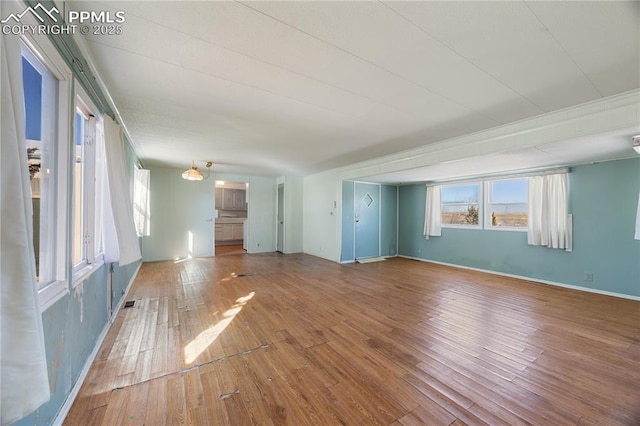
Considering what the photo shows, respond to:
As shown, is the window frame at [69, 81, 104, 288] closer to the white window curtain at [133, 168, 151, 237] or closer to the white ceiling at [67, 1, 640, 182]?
the white ceiling at [67, 1, 640, 182]

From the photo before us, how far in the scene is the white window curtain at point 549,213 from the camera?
13.7 ft

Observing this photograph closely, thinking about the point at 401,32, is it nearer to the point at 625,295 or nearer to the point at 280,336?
the point at 280,336

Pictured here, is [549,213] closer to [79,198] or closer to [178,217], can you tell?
[79,198]

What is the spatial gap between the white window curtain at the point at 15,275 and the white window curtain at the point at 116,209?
1.56 meters

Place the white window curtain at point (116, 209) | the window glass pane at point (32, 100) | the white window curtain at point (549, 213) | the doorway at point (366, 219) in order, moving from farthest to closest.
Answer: the doorway at point (366, 219) → the white window curtain at point (549, 213) → the white window curtain at point (116, 209) → the window glass pane at point (32, 100)

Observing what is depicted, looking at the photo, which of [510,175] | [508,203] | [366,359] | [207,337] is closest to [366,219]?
[508,203]

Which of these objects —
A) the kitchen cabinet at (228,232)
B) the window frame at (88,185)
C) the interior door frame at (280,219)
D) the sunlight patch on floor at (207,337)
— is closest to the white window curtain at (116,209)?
the window frame at (88,185)

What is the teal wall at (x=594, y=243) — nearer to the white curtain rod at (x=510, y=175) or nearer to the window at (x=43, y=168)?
the white curtain rod at (x=510, y=175)

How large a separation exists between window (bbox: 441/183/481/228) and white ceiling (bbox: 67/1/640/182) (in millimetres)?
2344

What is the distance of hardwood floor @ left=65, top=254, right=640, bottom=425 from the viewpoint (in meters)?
1.55

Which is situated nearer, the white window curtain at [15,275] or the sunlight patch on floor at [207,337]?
the white window curtain at [15,275]

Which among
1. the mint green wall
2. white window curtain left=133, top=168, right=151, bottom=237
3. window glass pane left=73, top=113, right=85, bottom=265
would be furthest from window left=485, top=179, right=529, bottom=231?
white window curtain left=133, top=168, right=151, bottom=237

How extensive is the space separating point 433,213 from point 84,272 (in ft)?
21.1

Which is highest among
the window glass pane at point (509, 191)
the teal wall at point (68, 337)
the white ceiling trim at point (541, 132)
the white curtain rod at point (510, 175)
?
the white ceiling trim at point (541, 132)
